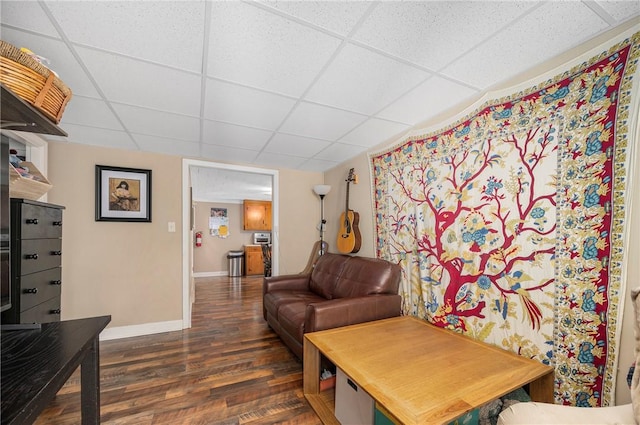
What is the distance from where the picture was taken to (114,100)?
71.1 inches

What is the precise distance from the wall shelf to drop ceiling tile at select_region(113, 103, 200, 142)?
85 centimetres

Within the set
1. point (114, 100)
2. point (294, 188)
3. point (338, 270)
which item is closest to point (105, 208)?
point (114, 100)

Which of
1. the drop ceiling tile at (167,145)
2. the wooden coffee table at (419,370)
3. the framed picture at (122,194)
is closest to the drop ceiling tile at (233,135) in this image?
the drop ceiling tile at (167,145)

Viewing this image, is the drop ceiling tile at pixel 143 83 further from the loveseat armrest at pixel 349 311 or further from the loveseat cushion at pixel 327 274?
the loveseat cushion at pixel 327 274

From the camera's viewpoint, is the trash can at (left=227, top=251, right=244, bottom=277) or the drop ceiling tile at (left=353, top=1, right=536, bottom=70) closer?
the drop ceiling tile at (left=353, top=1, right=536, bottom=70)

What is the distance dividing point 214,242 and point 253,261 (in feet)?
3.97

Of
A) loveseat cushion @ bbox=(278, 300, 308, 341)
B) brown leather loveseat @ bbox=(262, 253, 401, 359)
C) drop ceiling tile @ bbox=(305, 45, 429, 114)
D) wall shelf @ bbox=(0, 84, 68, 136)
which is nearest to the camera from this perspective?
wall shelf @ bbox=(0, 84, 68, 136)

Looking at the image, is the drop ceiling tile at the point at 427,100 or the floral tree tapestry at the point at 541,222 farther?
the drop ceiling tile at the point at 427,100

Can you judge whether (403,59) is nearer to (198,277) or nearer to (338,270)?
(338,270)

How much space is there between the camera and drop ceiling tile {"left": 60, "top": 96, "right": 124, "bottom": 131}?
183cm

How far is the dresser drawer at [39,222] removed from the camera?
4.79 ft

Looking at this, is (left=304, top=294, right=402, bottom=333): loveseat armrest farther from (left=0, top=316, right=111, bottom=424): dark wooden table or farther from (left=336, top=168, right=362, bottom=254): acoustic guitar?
(left=0, top=316, right=111, bottom=424): dark wooden table

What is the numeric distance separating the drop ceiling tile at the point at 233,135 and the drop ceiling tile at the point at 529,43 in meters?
1.67

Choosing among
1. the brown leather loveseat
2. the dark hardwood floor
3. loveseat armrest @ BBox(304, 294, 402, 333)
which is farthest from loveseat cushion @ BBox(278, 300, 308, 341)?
the dark hardwood floor
